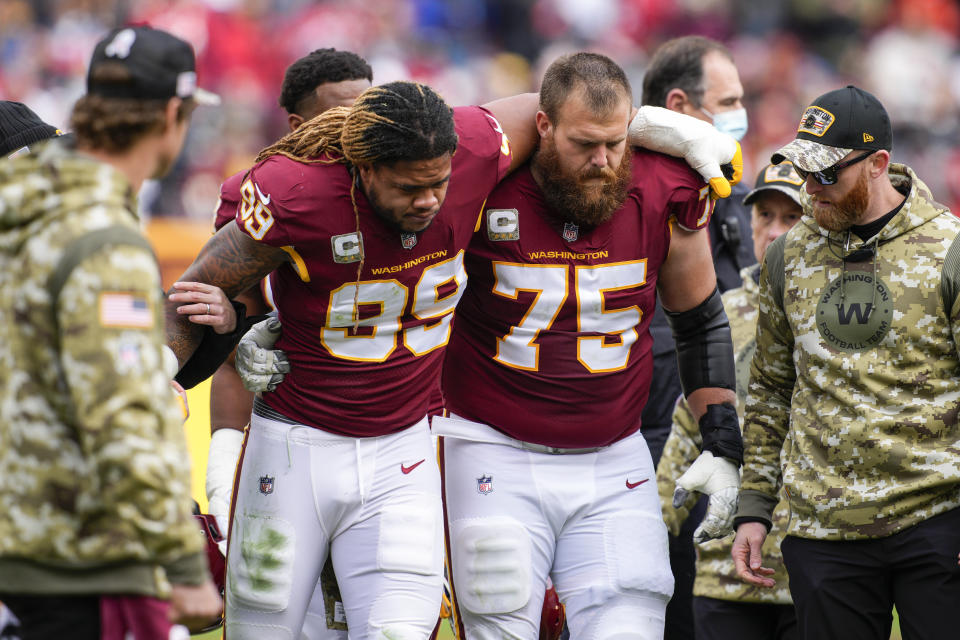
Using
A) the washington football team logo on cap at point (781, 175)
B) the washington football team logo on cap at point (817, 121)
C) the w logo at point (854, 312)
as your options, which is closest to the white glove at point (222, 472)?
the w logo at point (854, 312)

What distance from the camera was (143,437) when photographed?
7.30 feet

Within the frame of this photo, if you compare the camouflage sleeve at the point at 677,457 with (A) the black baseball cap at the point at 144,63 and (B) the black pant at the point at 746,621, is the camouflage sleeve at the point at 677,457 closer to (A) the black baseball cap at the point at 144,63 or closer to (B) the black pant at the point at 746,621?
(B) the black pant at the point at 746,621

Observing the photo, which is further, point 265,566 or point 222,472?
point 222,472

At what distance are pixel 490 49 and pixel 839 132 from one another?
9695mm

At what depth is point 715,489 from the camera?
12.7 feet

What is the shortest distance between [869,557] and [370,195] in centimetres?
170

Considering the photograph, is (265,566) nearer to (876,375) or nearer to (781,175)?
(876,375)

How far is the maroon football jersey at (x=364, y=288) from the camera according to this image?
338 cm

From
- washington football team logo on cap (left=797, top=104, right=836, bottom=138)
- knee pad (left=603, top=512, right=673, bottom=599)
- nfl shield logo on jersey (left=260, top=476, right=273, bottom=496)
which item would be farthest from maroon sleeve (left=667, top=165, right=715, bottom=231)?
nfl shield logo on jersey (left=260, top=476, right=273, bottom=496)

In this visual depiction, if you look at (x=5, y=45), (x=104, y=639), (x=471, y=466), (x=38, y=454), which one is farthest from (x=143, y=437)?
(x=5, y=45)

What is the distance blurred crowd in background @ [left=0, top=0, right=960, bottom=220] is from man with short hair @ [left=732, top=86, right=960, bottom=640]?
23.5 feet

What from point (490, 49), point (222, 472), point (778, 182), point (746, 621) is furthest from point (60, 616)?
point (490, 49)

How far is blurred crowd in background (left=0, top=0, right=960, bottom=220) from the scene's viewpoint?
1066 centimetres

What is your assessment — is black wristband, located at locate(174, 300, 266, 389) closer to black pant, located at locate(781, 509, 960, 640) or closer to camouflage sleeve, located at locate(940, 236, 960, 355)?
black pant, located at locate(781, 509, 960, 640)
